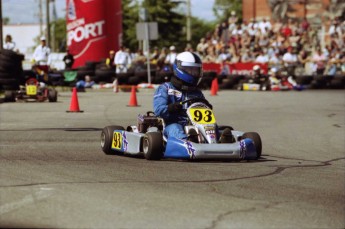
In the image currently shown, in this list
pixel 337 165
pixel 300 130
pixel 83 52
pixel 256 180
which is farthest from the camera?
pixel 83 52

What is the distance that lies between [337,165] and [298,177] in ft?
5.84

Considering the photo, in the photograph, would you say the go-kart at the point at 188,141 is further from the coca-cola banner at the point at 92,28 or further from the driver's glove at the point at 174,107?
the coca-cola banner at the point at 92,28

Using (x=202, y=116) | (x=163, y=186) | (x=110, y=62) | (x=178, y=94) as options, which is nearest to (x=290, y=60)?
(x=110, y=62)

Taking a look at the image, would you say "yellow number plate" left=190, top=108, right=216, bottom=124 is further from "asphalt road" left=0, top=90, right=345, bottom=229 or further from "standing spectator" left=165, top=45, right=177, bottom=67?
"standing spectator" left=165, top=45, right=177, bottom=67

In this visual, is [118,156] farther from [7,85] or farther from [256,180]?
[7,85]

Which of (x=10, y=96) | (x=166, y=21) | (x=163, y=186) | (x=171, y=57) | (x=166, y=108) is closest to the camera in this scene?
(x=163, y=186)

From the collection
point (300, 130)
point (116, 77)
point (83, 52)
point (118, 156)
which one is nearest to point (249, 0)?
point (83, 52)

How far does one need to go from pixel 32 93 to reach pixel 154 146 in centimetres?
1500

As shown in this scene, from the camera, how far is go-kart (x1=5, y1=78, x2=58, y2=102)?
25422 mm

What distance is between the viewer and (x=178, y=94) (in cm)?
1197

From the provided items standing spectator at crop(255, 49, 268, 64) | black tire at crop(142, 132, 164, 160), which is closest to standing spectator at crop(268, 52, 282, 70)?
standing spectator at crop(255, 49, 268, 64)

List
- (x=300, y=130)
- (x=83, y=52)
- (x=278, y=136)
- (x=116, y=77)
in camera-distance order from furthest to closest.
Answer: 1. (x=83, y=52)
2. (x=116, y=77)
3. (x=300, y=130)
4. (x=278, y=136)

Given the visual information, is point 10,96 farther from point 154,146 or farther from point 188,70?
point 154,146

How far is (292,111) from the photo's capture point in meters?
22.8
